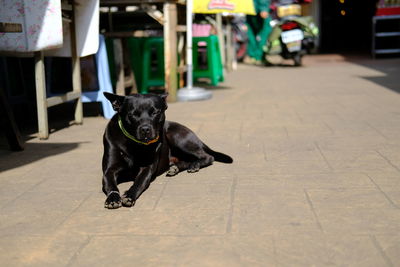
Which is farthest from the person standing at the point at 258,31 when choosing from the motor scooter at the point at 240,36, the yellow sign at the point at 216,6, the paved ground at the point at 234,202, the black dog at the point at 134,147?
the black dog at the point at 134,147

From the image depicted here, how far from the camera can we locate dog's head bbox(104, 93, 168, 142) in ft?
10.7

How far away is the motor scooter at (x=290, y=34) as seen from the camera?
12008 millimetres

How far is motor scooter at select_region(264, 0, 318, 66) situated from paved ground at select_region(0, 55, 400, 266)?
6.40 m

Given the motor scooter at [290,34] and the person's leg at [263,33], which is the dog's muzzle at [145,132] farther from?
the person's leg at [263,33]

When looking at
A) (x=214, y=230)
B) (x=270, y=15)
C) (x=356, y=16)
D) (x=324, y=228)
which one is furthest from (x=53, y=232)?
(x=356, y=16)

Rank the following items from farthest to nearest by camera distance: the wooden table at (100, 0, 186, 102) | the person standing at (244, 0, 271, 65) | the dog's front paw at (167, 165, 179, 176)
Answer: the person standing at (244, 0, 271, 65) < the wooden table at (100, 0, 186, 102) < the dog's front paw at (167, 165, 179, 176)

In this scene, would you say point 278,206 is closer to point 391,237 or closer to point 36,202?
point 391,237

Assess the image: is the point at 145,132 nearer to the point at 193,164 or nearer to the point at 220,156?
the point at 193,164

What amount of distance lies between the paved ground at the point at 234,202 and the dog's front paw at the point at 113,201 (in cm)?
7

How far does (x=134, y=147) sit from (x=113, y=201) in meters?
0.51

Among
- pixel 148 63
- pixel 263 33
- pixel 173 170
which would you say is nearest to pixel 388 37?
pixel 263 33

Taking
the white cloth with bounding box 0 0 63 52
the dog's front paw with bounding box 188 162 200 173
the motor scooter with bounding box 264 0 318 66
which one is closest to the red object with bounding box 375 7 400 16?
the motor scooter with bounding box 264 0 318 66

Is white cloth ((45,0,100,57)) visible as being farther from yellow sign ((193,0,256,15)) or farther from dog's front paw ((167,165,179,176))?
yellow sign ((193,0,256,15))

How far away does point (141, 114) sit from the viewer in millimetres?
3316
